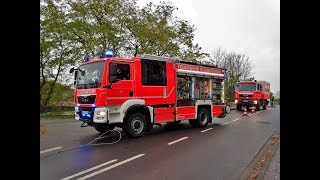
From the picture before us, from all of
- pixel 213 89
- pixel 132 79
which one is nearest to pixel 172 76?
pixel 132 79

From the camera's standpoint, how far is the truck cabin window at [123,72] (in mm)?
10626

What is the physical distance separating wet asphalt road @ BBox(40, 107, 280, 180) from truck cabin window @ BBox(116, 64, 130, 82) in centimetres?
225

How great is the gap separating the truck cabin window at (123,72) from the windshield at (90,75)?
1.99ft

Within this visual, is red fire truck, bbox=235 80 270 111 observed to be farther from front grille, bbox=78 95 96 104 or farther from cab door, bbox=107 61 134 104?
front grille, bbox=78 95 96 104

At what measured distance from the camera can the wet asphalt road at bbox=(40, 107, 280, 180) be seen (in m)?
6.19

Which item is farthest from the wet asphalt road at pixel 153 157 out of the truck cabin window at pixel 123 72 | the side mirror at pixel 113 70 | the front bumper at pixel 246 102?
the front bumper at pixel 246 102

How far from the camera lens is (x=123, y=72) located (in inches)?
424

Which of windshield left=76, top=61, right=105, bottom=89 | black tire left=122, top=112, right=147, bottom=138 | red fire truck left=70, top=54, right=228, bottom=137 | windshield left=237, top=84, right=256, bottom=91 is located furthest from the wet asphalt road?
windshield left=237, top=84, right=256, bottom=91

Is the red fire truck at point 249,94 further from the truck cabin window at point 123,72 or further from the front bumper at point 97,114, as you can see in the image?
the front bumper at point 97,114

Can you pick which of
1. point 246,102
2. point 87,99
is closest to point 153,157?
point 87,99
